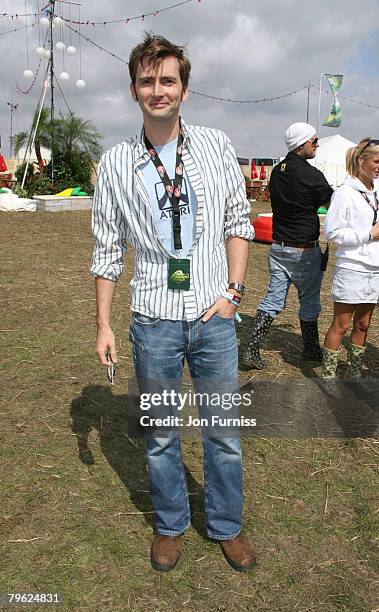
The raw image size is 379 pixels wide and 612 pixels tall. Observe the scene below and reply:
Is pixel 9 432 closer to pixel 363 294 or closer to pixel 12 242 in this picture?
pixel 363 294

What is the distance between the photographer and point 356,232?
13.0ft

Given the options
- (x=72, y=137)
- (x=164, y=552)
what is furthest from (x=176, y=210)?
(x=72, y=137)

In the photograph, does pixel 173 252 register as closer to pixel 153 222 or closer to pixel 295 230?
pixel 153 222

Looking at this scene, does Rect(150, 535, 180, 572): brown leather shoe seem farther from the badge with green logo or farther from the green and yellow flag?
the green and yellow flag

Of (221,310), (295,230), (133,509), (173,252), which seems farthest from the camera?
(295,230)

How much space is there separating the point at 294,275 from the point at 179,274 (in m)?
2.77

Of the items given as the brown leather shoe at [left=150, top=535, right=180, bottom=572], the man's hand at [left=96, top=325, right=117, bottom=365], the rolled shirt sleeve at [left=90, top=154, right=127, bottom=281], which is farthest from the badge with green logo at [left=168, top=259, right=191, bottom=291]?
the brown leather shoe at [left=150, top=535, right=180, bottom=572]

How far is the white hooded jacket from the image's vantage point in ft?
13.0

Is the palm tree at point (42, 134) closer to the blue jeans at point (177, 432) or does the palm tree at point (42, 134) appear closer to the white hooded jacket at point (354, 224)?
the white hooded jacket at point (354, 224)

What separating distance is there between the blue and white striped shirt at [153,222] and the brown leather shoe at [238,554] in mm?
1147

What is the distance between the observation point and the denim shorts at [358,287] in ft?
13.3

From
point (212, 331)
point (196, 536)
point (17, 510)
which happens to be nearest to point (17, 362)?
point (17, 510)

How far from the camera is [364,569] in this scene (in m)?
2.64

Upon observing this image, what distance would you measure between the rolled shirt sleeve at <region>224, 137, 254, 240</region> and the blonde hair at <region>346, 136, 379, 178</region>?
1857mm
